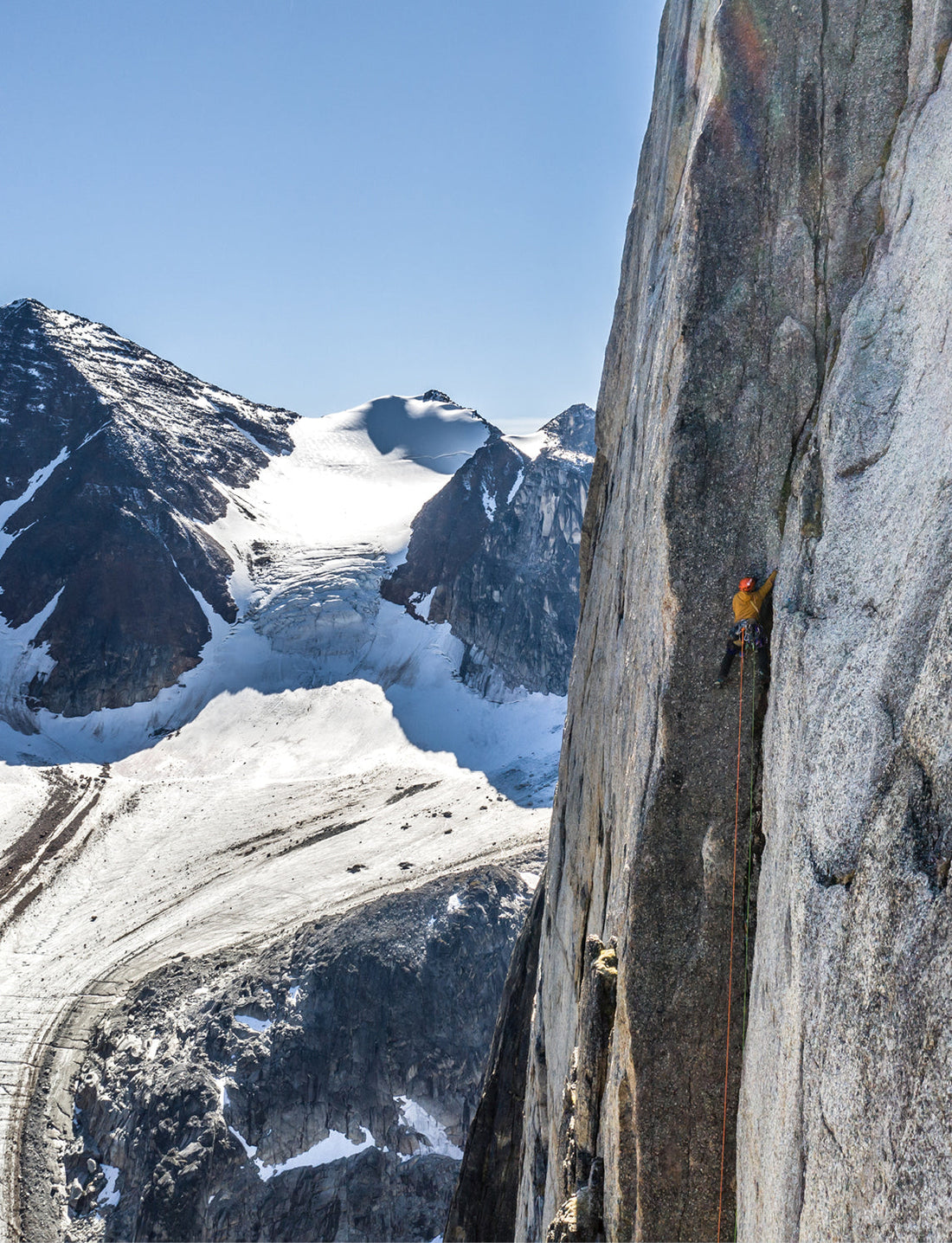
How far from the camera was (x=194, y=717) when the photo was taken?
65562mm

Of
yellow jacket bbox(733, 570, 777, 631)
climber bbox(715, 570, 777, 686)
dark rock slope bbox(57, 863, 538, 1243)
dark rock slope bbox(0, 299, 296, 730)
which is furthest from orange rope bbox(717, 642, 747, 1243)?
dark rock slope bbox(0, 299, 296, 730)

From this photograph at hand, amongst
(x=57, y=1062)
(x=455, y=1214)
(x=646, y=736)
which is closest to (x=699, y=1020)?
(x=646, y=736)

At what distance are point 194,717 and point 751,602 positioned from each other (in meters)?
63.7

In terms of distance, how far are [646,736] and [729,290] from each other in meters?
6.42

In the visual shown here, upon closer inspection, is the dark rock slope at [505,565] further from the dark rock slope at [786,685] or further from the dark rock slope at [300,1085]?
the dark rock slope at [786,685]

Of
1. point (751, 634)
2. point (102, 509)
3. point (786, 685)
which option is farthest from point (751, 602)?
point (102, 509)

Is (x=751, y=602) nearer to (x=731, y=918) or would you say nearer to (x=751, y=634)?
(x=751, y=634)

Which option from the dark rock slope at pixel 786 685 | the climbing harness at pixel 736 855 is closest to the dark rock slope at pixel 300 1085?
the dark rock slope at pixel 786 685

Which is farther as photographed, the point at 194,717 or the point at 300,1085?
the point at 194,717

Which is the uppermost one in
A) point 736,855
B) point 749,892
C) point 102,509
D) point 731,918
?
point 102,509

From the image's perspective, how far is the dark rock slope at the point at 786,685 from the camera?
202 inches

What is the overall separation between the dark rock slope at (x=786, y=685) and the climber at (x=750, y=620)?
0.43 meters

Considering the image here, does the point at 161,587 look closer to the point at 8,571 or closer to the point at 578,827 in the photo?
the point at 8,571

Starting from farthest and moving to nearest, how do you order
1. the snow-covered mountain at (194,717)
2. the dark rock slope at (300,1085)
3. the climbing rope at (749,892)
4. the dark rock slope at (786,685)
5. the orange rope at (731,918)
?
the snow-covered mountain at (194,717), the dark rock slope at (300,1085), the climbing rope at (749,892), the orange rope at (731,918), the dark rock slope at (786,685)
